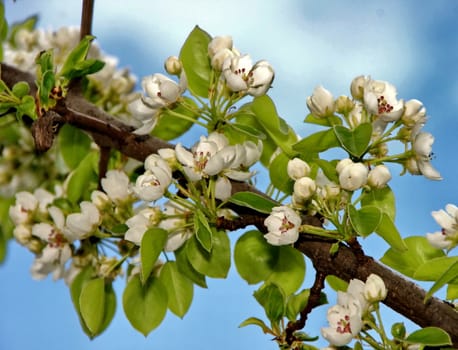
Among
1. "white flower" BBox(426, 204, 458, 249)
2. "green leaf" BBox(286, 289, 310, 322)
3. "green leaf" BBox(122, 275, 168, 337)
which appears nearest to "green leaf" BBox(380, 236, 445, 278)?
"white flower" BBox(426, 204, 458, 249)

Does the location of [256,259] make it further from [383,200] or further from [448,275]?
[448,275]

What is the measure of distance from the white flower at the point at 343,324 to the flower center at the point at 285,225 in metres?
0.12

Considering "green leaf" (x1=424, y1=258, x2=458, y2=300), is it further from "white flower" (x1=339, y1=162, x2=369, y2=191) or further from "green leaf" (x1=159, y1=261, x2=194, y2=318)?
"green leaf" (x1=159, y1=261, x2=194, y2=318)

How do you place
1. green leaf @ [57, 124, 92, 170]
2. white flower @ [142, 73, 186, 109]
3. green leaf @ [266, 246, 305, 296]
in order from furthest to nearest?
green leaf @ [57, 124, 92, 170]
green leaf @ [266, 246, 305, 296]
white flower @ [142, 73, 186, 109]

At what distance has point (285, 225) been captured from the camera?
1.03m

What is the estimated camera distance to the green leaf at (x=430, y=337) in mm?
938

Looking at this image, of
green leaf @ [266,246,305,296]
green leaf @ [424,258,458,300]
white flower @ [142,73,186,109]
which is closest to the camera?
green leaf @ [424,258,458,300]

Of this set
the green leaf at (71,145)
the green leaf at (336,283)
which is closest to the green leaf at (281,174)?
the green leaf at (336,283)

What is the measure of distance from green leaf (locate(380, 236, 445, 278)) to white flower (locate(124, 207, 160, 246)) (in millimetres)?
356

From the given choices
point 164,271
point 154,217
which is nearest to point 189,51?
point 154,217

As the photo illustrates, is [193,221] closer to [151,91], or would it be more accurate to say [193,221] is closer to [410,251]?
[151,91]

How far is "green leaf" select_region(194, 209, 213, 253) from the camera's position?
1.05 metres

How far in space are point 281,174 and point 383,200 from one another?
173 mm

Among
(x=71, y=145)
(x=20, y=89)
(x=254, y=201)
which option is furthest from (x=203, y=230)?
(x=71, y=145)
